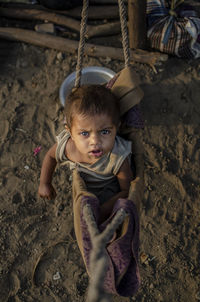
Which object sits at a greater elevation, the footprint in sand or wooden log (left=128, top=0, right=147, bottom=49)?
wooden log (left=128, top=0, right=147, bottom=49)

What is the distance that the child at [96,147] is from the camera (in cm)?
167

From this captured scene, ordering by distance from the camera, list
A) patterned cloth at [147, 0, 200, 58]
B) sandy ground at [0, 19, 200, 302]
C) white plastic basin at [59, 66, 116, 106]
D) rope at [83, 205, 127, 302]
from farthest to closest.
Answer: patterned cloth at [147, 0, 200, 58]
white plastic basin at [59, 66, 116, 106]
sandy ground at [0, 19, 200, 302]
rope at [83, 205, 127, 302]

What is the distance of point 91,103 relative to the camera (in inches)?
65.7

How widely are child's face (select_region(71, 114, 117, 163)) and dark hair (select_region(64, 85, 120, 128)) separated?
32 mm

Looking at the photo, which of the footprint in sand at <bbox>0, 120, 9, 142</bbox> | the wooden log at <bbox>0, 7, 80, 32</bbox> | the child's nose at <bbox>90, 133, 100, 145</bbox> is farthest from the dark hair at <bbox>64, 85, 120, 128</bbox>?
the wooden log at <bbox>0, 7, 80, 32</bbox>

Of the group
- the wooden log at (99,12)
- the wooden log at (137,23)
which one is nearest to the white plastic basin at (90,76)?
the wooden log at (137,23)

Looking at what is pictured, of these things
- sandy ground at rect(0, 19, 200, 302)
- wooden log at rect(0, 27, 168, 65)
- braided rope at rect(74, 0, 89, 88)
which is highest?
braided rope at rect(74, 0, 89, 88)

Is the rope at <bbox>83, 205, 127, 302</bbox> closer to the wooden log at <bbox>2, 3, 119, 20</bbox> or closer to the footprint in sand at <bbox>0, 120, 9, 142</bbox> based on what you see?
the footprint in sand at <bbox>0, 120, 9, 142</bbox>

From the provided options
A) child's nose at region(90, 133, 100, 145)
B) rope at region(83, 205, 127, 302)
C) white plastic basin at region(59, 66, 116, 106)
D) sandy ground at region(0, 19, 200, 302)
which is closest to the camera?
rope at region(83, 205, 127, 302)

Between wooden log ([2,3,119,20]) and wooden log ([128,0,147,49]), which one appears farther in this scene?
wooden log ([2,3,119,20])

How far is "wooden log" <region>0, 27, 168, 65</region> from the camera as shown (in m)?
3.27

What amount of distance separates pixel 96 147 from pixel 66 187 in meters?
1.16

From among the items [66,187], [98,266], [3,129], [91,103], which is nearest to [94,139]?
[91,103]

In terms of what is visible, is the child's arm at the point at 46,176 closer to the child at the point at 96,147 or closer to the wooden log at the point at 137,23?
the child at the point at 96,147
